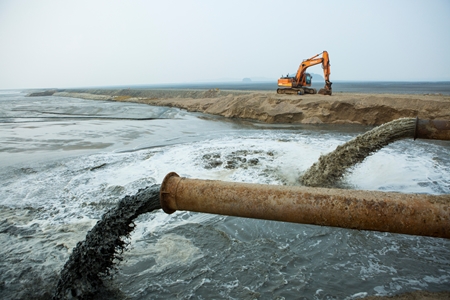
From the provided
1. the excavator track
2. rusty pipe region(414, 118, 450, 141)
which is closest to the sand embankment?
the excavator track

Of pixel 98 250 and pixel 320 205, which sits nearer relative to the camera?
pixel 320 205

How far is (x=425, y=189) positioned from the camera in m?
5.51

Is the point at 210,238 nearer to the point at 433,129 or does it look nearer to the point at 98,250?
the point at 98,250

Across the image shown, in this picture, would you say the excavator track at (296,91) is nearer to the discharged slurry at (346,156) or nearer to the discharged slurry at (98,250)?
the discharged slurry at (346,156)

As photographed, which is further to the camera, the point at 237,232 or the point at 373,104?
the point at 373,104

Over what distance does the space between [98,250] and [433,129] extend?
15.6 feet

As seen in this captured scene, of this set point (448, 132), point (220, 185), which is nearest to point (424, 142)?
point (448, 132)

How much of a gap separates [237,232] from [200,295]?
1.45 metres

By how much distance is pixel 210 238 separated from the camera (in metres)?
4.11

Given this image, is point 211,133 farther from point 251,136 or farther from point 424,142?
point 424,142

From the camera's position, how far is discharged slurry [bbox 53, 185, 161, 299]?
2.63 metres

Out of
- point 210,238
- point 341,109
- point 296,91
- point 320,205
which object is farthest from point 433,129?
point 296,91

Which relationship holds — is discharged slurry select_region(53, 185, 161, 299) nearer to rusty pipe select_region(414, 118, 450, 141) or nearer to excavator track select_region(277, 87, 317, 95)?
rusty pipe select_region(414, 118, 450, 141)

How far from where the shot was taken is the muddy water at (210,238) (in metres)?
3.05
